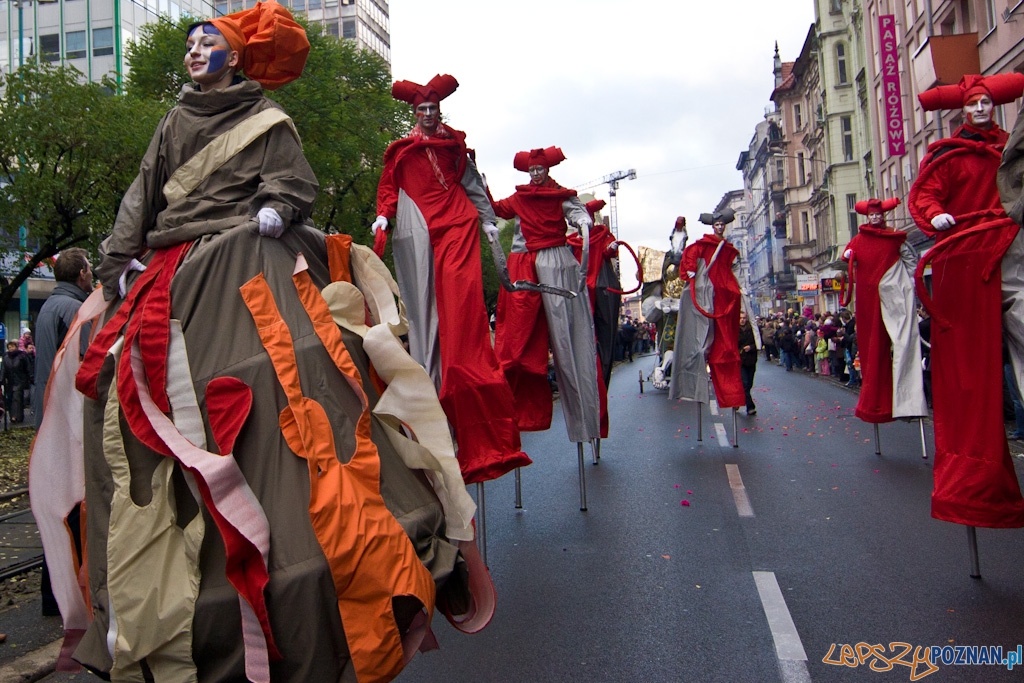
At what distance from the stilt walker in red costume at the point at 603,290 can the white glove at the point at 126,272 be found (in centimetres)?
504

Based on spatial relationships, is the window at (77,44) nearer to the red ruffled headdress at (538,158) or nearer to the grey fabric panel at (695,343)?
the grey fabric panel at (695,343)

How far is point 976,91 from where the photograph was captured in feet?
16.6

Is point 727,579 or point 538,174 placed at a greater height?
point 538,174

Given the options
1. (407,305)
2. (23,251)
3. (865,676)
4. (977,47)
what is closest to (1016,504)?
(865,676)

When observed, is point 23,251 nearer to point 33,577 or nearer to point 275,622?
point 33,577

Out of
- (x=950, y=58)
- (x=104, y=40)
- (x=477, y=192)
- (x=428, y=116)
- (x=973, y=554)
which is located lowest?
(x=973, y=554)

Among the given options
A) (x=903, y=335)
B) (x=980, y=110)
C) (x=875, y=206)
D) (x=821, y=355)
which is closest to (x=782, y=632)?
(x=980, y=110)

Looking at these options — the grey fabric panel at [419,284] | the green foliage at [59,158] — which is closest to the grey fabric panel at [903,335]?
the grey fabric panel at [419,284]

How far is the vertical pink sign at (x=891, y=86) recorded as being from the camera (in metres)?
32.6

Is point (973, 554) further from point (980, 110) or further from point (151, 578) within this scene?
point (151, 578)

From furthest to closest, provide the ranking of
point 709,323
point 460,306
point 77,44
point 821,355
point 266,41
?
1. point 77,44
2. point 821,355
3. point 709,323
4. point 460,306
5. point 266,41

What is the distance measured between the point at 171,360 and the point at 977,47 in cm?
2443

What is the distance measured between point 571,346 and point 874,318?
3378mm

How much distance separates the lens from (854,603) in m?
4.45
